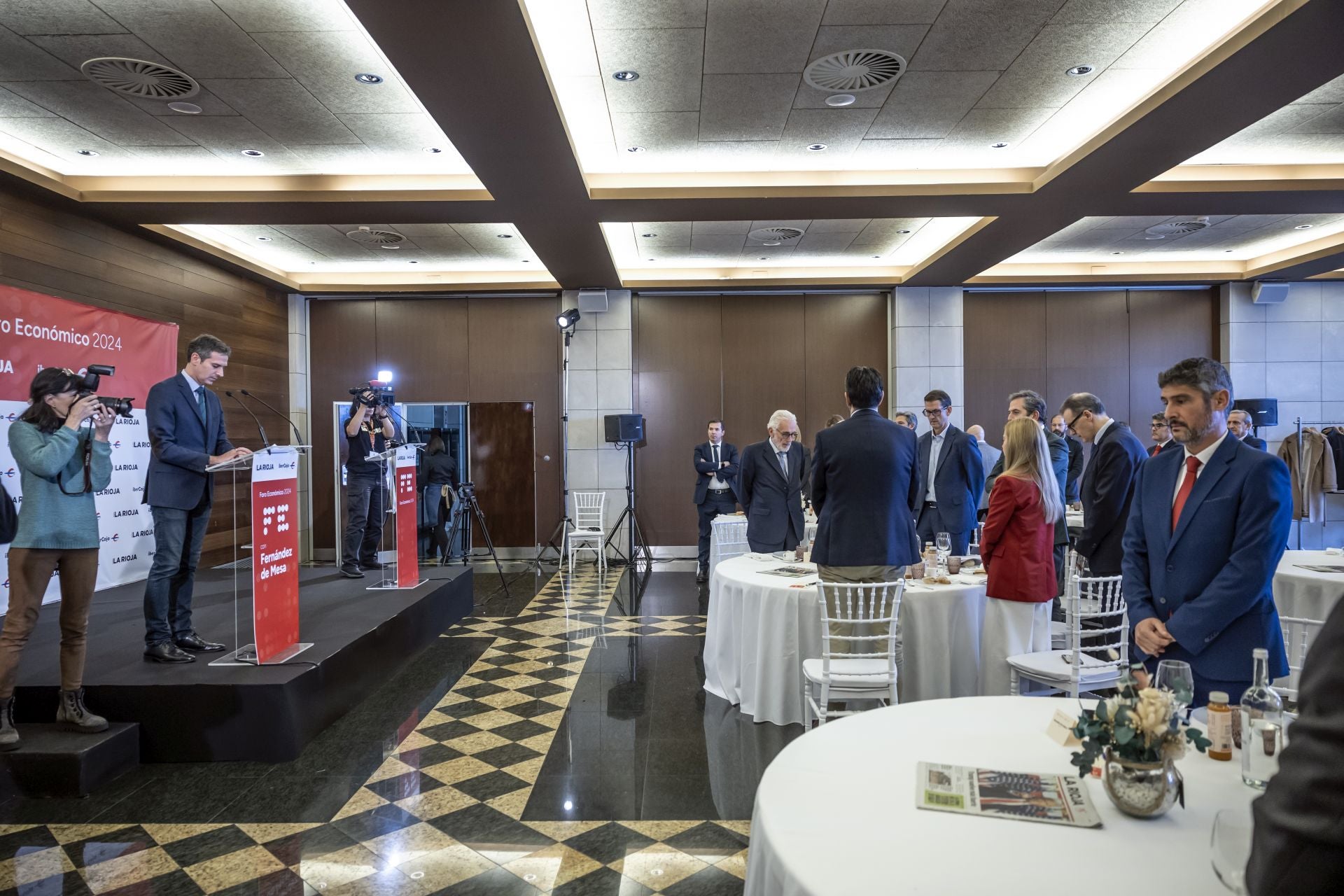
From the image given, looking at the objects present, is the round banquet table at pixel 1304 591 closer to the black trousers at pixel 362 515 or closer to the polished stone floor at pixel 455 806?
the polished stone floor at pixel 455 806

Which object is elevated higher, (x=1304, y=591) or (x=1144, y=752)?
(x=1144, y=752)

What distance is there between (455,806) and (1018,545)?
273 centimetres

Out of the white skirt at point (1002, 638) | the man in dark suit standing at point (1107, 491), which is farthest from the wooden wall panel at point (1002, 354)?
the white skirt at point (1002, 638)

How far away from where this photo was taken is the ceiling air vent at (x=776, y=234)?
27.0 feet

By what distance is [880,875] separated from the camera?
128 centimetres

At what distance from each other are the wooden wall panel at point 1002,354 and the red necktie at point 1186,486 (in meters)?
8.46

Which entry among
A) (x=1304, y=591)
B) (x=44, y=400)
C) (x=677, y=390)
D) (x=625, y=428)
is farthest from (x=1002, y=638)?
(x=677, y=390)

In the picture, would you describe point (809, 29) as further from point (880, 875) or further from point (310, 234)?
point (310, 234)

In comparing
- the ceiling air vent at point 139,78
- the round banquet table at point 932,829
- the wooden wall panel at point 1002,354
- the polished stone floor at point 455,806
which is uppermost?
the ceiling air vent at point 139,78

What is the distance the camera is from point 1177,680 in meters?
1.61

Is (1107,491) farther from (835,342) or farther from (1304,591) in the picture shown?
(835,342)

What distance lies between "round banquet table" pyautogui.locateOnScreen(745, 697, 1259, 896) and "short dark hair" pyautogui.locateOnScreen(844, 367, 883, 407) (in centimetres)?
202

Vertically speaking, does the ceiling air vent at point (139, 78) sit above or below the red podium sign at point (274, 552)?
above

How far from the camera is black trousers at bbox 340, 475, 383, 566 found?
7141 mm
